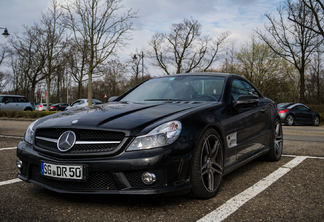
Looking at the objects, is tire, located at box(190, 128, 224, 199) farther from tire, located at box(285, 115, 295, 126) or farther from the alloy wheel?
tire, located at box(285, 115, 295, 126)

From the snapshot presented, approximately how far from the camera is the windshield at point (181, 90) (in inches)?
157

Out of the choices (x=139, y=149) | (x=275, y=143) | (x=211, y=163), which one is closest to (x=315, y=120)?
(x=275, y=143)

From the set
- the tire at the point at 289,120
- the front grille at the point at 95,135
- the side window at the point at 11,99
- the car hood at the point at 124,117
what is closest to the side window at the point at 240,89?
the car hood at the point at 124,117

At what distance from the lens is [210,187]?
10.3 feet

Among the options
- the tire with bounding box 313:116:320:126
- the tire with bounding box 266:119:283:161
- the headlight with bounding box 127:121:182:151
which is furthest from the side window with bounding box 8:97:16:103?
the headlight with bounding box 127:121:182:151

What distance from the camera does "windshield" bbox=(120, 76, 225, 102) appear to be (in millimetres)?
4000

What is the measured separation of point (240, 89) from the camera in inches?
179

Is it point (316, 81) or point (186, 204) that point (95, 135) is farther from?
point (316, 81)

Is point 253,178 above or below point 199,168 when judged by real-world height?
below

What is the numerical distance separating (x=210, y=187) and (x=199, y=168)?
33 centimetres

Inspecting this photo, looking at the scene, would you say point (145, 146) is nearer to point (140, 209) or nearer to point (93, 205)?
point (140, 209)

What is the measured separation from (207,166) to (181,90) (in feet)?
4.45

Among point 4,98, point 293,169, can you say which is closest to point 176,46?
point 4,98

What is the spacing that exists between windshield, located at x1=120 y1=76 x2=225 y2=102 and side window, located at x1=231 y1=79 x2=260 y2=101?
0.22 metres
